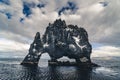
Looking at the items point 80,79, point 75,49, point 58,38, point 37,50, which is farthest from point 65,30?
point 80,79

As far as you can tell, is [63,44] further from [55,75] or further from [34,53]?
[55,75]

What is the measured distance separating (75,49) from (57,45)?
17.0 metres

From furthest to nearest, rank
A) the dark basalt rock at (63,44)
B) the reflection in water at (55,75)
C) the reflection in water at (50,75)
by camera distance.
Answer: the dark basalt rock at (63,44) → the reflection in water at (50,75) → the reflection in water at (55,75)

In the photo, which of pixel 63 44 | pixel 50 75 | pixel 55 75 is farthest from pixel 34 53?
pixel 55 75

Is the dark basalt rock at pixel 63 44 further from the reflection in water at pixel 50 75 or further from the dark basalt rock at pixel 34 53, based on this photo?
the reflection in water at pixel 50 75

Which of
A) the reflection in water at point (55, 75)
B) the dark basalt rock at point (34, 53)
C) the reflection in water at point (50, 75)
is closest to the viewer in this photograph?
the reflection in water at point (55, 75)

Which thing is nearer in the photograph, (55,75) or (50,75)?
(50,75)

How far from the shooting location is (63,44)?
5940 inches

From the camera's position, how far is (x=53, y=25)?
160125 mm

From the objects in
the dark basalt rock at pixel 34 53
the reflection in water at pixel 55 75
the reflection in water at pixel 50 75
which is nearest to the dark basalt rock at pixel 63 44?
the dark basalt rock at pixel 34 53

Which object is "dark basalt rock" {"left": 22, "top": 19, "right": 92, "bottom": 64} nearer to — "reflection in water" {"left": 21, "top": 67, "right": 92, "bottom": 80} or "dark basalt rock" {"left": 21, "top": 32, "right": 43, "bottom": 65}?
"dark basalt rock" {"left": 21, "top": 32, "right": 43, "bottom": 65}

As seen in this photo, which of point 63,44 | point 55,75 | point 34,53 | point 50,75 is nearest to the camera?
point 50,75

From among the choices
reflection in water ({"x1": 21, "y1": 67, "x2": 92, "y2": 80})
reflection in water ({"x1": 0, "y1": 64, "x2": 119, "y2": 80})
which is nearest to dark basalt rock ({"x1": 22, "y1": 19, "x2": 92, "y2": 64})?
reflection in water ({"x1": 0, "y1": 64, "x2": 119, "y2": 80})

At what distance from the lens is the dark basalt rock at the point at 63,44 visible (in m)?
150
